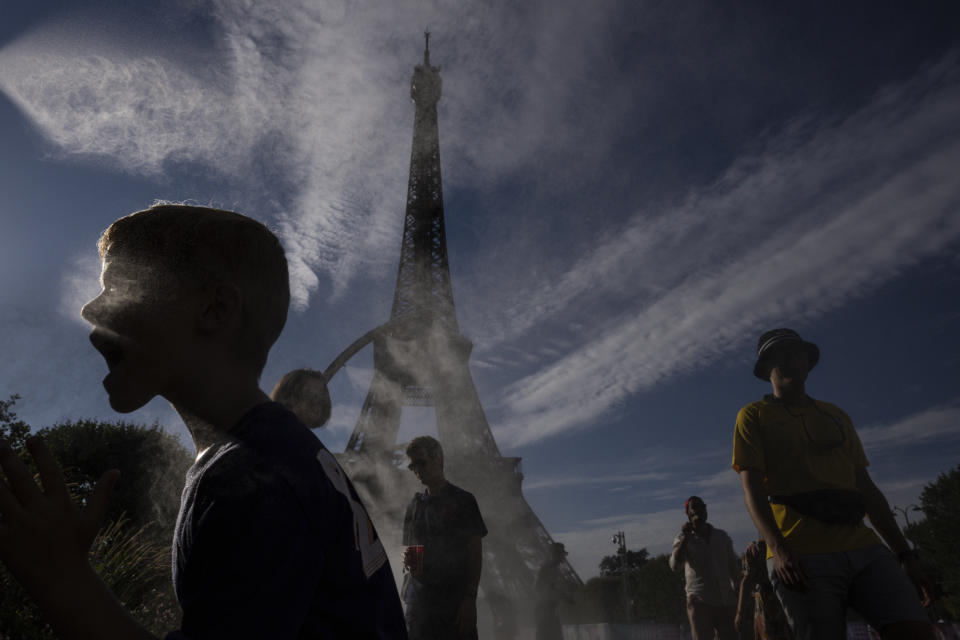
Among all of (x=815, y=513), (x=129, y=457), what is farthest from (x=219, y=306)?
(x=129, y=457)

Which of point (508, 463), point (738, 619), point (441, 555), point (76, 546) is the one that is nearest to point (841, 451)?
point (441, 555)

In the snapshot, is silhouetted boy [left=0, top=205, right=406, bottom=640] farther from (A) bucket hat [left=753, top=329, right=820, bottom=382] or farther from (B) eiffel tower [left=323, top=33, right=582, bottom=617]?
(B) eiffel tower [left=323, top=33, right=582, bottom=617]

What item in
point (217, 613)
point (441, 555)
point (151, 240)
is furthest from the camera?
point (441, 555)

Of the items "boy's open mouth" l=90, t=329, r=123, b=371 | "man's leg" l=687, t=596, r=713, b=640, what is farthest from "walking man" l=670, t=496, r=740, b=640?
"boy's open mouth" l=90, t=329, r=123, b=371

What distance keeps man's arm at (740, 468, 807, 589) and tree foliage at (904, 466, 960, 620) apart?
41.9 m

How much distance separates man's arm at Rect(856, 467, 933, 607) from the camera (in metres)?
3.18

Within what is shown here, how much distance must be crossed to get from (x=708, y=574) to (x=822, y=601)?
307 centimetres

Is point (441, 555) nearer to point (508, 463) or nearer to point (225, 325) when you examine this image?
point (225, 325)

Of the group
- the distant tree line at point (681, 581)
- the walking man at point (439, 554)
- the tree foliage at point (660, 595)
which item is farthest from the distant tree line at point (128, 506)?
the tree foliage at point (660, 595)

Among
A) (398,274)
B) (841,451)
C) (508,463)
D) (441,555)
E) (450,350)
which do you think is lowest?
(441,555)

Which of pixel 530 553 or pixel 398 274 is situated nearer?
pixel 530 553

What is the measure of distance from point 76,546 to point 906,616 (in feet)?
10.6

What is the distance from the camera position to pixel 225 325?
1.07m

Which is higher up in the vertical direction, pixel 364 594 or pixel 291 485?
pixel 291 485
